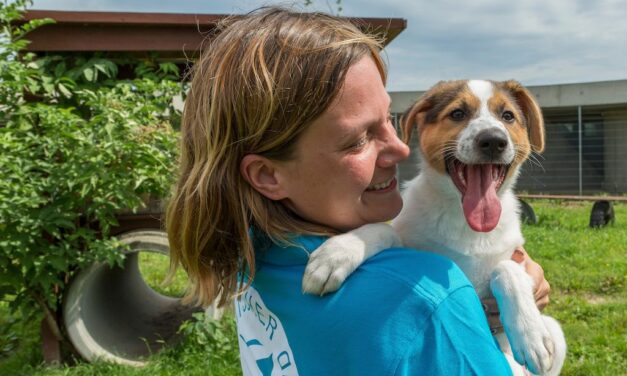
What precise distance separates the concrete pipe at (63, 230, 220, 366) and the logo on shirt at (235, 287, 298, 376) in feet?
11.1

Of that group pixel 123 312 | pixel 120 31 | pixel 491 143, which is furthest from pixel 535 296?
pixel 123 312

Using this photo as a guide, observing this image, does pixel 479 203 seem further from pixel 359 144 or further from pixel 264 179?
pixel 264 179

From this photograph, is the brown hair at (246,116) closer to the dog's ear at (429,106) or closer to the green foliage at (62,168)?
the dog's ear at (429,106)

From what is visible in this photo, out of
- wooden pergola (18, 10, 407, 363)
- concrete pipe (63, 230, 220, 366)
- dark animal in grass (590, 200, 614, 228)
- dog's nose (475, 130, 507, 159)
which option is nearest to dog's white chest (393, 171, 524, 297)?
dog's nose (475, 130, 507, 159)

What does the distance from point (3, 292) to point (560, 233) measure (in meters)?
8.21

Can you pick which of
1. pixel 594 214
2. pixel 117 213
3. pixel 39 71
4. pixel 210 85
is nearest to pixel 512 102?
pixel 210 85

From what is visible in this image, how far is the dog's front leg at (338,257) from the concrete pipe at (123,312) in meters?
3.55

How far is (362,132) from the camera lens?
1581 mm

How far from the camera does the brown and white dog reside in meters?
2.01

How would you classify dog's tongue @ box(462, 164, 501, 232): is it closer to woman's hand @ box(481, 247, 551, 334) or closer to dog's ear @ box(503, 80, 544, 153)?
woman's hand @ box(481, 247, 551, 334)

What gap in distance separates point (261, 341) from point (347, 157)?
1.89ft

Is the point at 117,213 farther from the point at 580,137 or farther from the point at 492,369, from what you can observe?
the point at 580,137

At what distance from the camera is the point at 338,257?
1536 millimetres

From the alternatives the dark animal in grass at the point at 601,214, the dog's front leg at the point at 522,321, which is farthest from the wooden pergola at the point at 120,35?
the dark animal in grass at the point at 601,214
